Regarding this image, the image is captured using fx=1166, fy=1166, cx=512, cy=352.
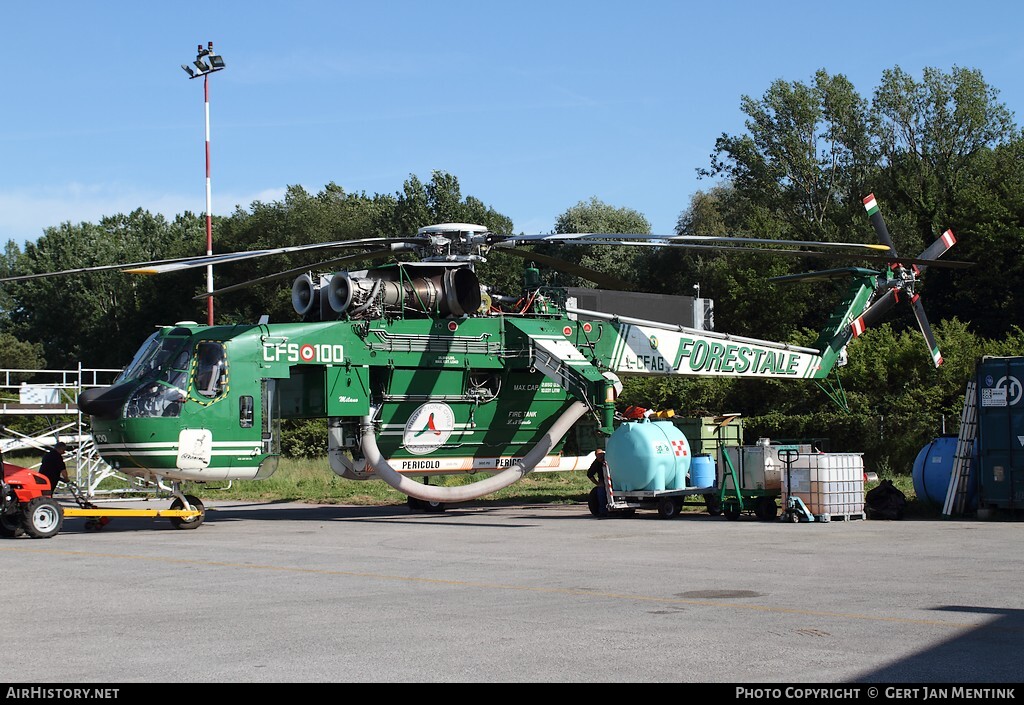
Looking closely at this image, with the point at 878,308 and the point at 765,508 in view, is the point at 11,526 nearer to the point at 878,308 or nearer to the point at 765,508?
the point at 765,508

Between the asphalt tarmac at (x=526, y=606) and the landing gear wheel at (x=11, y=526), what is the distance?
0.56 m

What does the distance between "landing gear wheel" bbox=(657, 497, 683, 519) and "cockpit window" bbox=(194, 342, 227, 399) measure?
8024mm

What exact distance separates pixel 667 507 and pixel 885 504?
379 cm

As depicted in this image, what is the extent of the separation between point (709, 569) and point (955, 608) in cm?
353

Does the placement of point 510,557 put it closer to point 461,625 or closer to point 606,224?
point 461,625

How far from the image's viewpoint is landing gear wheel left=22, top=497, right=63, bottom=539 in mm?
17859

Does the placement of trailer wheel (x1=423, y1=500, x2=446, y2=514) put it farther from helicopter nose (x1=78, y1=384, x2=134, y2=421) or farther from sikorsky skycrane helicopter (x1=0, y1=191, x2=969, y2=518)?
helicopter nose (x1=78, y1=384, x2=134, y2=421)

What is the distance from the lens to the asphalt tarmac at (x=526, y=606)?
7.23 m

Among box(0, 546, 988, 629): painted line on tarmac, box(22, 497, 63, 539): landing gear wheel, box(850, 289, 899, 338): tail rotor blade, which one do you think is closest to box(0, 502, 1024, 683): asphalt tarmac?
box(0, 546, 988, 629): painted line on tarmac

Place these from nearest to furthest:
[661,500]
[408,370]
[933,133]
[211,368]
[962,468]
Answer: [211,368]
[962,468]
[661,500]
[408,370]
[933,133]

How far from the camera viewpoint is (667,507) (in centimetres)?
2123

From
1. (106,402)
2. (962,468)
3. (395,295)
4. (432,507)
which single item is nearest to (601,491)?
(432,507)

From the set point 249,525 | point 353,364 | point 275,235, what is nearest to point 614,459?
point 353,364

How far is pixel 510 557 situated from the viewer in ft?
47.5
